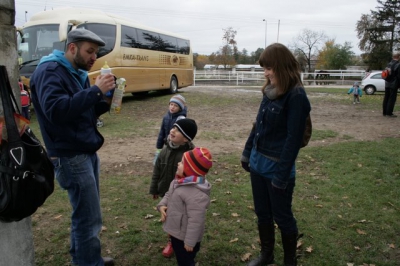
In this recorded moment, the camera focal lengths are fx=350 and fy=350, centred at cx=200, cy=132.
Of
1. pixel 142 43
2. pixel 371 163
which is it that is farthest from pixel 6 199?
pixel 142 43

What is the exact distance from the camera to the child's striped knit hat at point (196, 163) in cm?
260

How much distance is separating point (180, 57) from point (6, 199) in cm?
1876

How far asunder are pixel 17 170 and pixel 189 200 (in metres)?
1.20

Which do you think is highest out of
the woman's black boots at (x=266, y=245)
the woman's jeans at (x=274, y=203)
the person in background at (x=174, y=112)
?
the person in background at (x=174, y=112)

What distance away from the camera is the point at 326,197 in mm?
4770

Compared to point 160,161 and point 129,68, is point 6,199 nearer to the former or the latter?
point 160,161

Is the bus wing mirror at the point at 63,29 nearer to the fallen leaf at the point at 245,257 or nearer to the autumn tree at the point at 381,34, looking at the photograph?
the fallen leaf at the point at 245,257

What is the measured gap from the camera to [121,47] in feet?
46.4

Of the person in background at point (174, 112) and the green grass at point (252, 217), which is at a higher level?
the person in background at point (174, 112)

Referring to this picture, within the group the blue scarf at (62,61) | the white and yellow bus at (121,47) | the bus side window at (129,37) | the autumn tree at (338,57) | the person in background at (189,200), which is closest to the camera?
the blue scarf at (62,61)

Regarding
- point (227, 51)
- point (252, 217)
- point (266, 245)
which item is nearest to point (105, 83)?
point (266, 245)

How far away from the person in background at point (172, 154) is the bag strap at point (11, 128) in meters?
1.43

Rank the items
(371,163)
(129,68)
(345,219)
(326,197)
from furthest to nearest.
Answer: (129,68) → (371,163) → (326,197) → (345,219)

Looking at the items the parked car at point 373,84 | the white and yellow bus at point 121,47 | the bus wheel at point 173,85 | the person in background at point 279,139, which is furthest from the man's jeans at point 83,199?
the parked car at point 373,84
